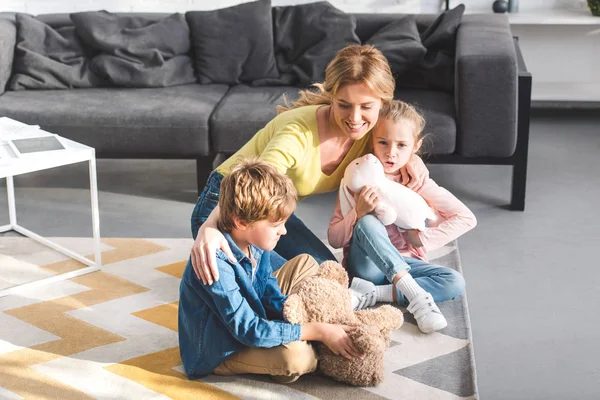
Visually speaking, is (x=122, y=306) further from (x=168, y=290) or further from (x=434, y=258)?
(x=434, y=258)

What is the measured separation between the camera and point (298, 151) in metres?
2.54

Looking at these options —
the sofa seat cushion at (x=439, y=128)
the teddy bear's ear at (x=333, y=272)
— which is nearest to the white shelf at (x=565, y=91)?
the sofa seat cushion at (x=439, y=128)

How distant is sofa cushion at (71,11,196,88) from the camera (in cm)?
413

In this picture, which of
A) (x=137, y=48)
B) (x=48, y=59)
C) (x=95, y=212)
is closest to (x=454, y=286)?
(x=95, y=212)

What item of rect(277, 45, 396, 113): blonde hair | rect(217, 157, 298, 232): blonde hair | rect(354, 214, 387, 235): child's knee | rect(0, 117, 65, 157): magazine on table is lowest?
rect(354, 214, 387, 235): child's knee

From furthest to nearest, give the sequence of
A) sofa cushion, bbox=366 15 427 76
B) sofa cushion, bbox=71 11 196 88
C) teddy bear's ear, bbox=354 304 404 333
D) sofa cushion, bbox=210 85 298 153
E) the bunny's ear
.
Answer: sofa cushion, bbox=71 11 196 88 < sofa cushion, bbox=366 15 427 76 < sofa cushion, bbox=210 85 298 153 < the bunny's ear < teddy bear's ear, bbox=354 304 404 333

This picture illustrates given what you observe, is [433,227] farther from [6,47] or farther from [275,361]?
[6,47]

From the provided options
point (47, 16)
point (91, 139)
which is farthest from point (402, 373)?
point (47, 16)

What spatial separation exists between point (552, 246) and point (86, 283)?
167 centimetres

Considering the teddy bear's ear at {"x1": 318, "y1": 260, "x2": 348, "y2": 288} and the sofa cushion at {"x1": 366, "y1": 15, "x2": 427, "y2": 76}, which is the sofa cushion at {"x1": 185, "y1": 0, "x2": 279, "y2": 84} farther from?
the teddy bear's ear at {"x1": 318, "y1": 260, "x2": 348, "y2": 288}

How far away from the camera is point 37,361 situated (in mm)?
2420

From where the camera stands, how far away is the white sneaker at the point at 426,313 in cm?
254

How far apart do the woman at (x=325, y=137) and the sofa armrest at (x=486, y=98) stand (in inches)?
34.5

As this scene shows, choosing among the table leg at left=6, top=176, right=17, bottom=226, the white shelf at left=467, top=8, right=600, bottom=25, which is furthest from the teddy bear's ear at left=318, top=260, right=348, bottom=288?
the white shelf at left=467, top=8, right=600, bottom=25
